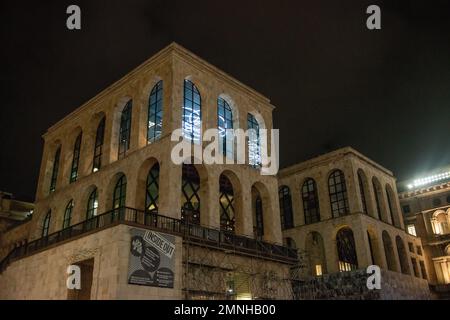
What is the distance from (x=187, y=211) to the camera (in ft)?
103

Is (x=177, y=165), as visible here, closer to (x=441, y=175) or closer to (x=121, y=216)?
(x=121, y=216)

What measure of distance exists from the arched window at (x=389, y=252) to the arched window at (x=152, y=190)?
26267mm

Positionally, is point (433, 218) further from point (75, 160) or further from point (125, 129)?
point (75, 160)

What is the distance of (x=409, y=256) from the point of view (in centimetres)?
Answer: 4553

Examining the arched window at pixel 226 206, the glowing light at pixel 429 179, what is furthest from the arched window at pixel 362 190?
the glowing light at pixel 429 179

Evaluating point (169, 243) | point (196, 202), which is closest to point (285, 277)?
point (196, 202)

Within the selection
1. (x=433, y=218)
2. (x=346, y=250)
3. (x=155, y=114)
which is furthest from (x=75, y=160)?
(x=433, y=218)

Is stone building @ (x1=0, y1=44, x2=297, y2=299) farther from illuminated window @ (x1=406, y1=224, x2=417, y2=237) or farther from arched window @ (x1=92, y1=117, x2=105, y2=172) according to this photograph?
illuminated window @ (x1=406, y1=224, x2=417, y2=237)

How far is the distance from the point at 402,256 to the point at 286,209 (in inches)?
537

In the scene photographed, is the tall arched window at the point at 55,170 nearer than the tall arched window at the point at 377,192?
Yes

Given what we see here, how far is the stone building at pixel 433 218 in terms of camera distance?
167 ft

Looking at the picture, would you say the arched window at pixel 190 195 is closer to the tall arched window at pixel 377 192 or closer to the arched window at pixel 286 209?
the arched window at pixel 286 209

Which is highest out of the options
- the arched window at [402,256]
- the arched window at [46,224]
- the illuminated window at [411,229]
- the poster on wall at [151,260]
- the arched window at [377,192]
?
the arched window at [377,192]

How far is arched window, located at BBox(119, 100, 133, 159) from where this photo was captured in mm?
31609
